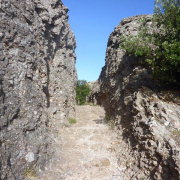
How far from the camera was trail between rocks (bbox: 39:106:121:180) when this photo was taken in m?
7.13

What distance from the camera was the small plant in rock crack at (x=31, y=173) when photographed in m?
6.40

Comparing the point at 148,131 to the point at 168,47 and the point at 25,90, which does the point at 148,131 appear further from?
the point at 25,90

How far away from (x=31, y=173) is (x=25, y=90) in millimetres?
3521

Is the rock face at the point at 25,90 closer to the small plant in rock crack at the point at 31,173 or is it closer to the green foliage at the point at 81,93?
the small plant in rock crack at the point at 31,173

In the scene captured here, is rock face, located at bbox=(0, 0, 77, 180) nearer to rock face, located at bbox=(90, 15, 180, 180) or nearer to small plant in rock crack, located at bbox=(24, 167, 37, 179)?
small plant in rock crack, located at bbox=(24, 167, 37, 179)

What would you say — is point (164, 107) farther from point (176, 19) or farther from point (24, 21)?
point (24, 21)

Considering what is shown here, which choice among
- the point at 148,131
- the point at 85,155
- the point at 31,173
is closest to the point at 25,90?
the point at 31,173

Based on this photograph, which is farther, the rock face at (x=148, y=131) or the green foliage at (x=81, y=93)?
the green foliage at (x=81, y=93)

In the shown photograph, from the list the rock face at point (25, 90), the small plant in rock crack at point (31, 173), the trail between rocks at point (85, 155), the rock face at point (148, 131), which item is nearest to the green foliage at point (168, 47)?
the rock face at point (148, 131)

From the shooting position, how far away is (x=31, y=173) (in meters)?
6.54

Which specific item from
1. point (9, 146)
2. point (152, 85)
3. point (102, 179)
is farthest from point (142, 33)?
point (9, 146)

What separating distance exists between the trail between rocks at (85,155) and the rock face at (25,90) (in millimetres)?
760

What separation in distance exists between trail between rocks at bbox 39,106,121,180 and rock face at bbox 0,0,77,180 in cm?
76

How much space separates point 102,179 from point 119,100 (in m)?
6.87
